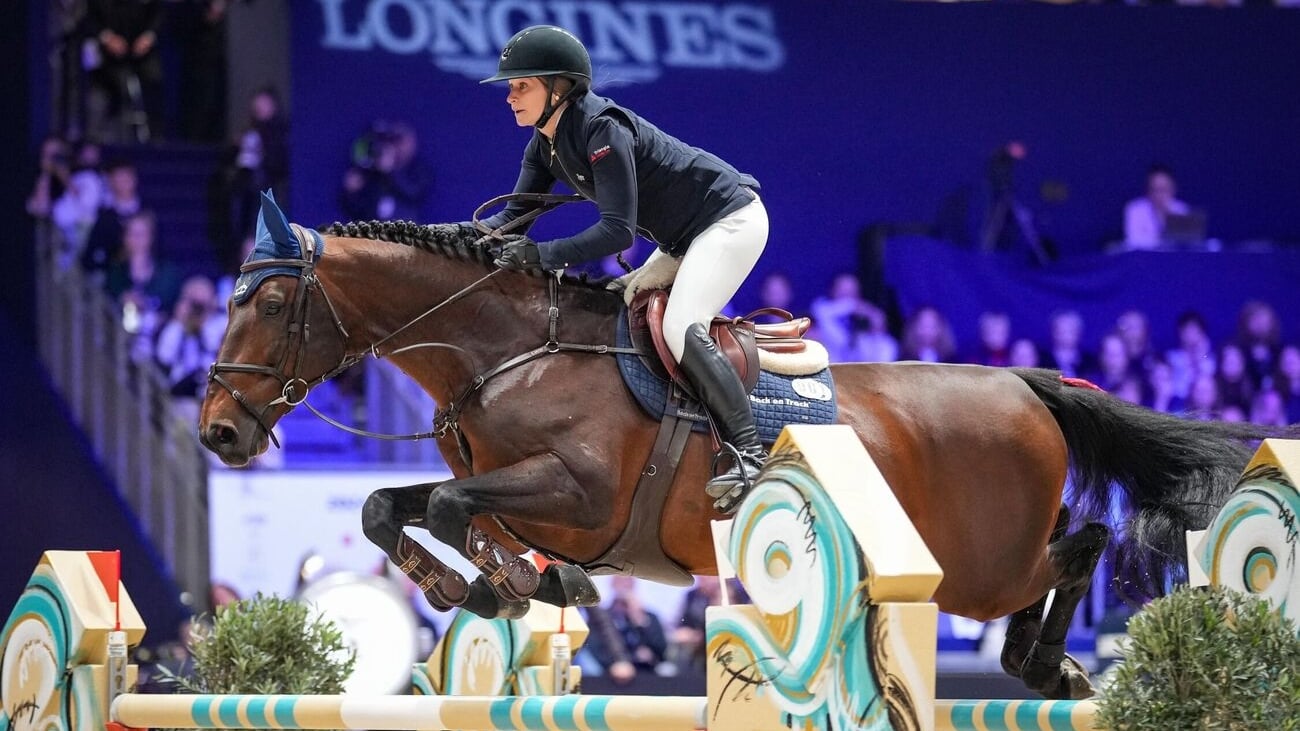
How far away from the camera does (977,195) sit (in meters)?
11.2

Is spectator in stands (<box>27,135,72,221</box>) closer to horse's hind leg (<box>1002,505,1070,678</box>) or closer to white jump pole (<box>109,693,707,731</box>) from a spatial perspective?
white jump pole (<box>109,693,707,731</box>)

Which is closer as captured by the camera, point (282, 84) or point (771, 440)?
point (771, 440)

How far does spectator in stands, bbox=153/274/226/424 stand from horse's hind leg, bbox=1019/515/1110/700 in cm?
601

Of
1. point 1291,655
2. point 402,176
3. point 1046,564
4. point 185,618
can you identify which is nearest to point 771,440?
point 1046,564

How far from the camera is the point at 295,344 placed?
4004 millimetres

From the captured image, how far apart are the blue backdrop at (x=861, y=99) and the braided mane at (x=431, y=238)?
599 cm

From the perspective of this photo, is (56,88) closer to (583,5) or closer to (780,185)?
(583,5)

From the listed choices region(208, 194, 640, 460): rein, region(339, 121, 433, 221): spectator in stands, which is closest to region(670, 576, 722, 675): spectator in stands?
region(339, 121, 433, 221): spectator in stands

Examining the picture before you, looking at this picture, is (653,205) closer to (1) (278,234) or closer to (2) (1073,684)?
(1) (278,234)

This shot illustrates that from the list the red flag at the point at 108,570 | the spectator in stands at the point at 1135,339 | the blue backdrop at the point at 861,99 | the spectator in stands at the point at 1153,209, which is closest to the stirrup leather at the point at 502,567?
the red flag at the point at 108,570

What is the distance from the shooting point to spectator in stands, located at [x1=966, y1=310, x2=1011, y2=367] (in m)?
10.4

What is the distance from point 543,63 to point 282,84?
6736mm

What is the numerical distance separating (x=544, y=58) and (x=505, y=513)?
3.95ft

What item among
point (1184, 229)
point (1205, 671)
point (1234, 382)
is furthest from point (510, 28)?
point (1205, 671)
